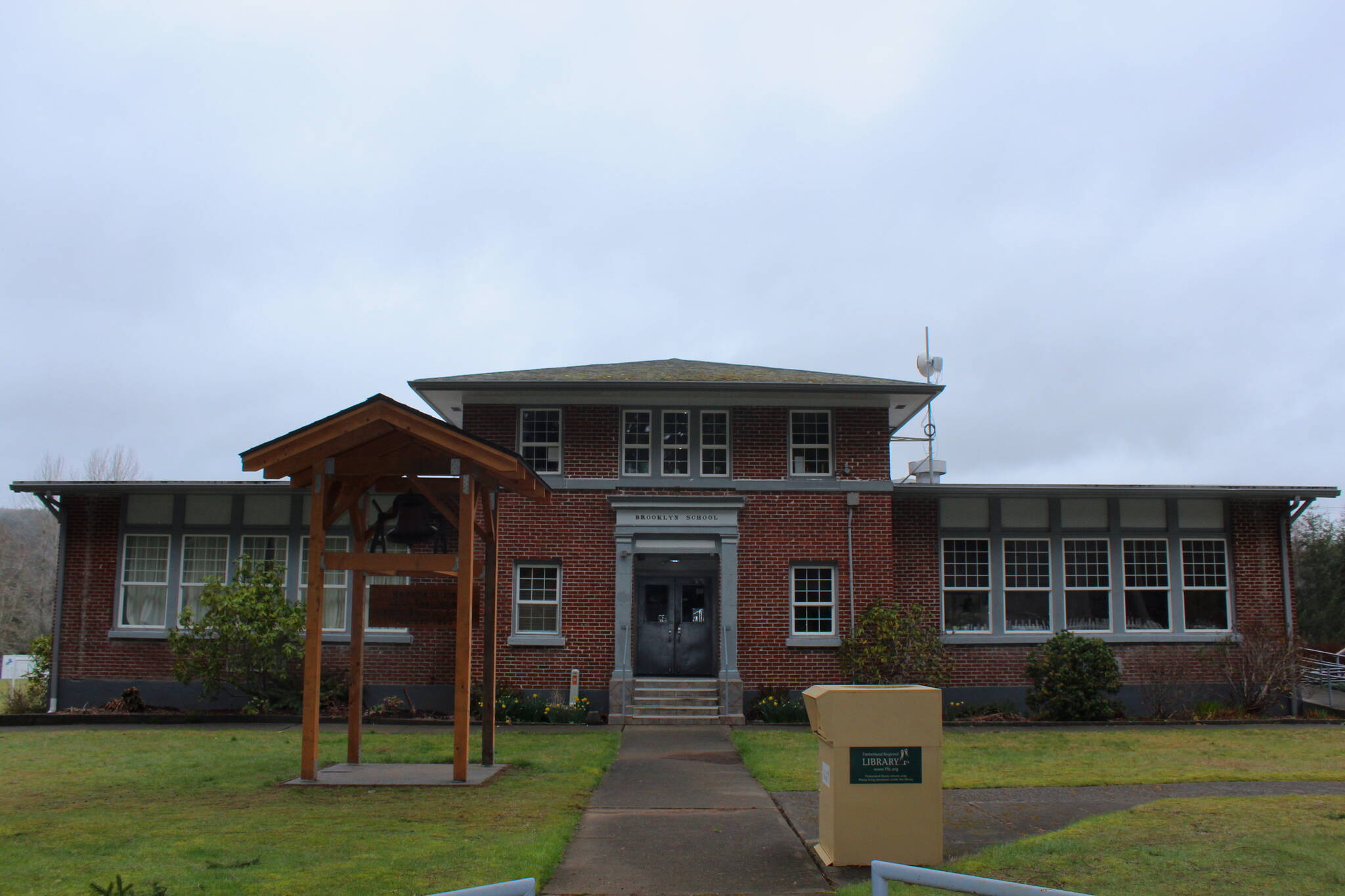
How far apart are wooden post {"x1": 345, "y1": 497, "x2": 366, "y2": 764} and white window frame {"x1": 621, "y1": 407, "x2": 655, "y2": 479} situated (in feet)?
21.8

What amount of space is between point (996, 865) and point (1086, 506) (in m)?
14.1

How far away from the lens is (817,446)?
19.5 metres

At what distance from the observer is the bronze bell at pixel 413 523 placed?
12.6 metres

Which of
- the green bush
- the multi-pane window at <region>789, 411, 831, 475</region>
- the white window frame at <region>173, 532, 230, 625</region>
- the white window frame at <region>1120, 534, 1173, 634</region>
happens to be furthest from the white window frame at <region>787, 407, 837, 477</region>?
the white window frame at <region>173, 532, 230, 625</region>

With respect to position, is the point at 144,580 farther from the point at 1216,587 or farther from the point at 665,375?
the point at 1216,587

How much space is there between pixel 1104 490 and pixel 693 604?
796 cm

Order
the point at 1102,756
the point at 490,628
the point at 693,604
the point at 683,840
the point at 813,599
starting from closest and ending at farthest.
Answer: the point at 683,840
the point at 490,628
the point at 1102,756
the point at 813,599
the point at 693,604

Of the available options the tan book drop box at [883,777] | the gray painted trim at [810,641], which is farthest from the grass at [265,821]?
the gray painted trim at [810,641]

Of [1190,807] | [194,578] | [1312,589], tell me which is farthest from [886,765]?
[1312,589]

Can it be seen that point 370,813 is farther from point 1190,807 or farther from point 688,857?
point 1190,807

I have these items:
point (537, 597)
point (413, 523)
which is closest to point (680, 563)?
point (537, 597)

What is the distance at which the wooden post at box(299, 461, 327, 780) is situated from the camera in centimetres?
1128

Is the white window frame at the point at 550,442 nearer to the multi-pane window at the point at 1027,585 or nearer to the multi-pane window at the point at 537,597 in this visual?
the multi-pane window at the point at 537,597

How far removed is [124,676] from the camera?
19.6 meters
